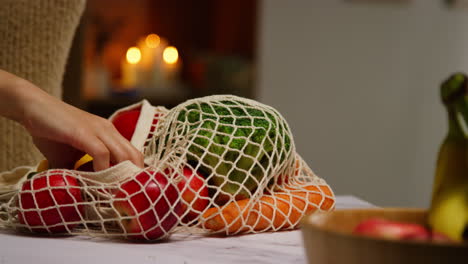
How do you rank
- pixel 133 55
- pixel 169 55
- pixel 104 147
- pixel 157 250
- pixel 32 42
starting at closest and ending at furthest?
pixel 157 250 < pixel 104 147 < pixel 32 42 < pixel 133 55 < pixel 169 55

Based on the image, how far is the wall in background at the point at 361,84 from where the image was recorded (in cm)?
329

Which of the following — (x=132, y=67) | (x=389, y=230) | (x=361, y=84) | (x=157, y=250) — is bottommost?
(x=132, y=67)

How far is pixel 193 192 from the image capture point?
2.32 ft

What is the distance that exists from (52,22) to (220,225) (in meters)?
0.82

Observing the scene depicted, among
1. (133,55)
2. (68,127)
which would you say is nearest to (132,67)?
(133,55)

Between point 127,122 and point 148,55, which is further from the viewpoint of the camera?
point 148,55

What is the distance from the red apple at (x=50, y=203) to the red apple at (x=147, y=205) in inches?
2.1

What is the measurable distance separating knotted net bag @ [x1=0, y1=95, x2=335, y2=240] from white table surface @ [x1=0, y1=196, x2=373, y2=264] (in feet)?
0.05

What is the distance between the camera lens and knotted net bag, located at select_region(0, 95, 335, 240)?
67cm

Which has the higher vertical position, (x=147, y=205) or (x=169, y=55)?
(x=147, y=205)

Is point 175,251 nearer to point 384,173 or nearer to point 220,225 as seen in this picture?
point 220,225

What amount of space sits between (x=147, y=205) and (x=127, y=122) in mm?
261

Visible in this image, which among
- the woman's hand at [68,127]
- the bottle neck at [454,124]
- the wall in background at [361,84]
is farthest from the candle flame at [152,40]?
the bottle neck at [454,124]

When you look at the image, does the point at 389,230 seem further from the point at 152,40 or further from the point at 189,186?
the point at 152,40
